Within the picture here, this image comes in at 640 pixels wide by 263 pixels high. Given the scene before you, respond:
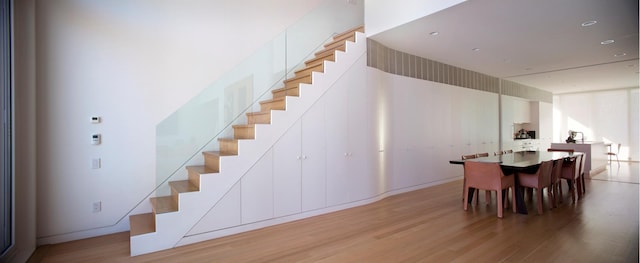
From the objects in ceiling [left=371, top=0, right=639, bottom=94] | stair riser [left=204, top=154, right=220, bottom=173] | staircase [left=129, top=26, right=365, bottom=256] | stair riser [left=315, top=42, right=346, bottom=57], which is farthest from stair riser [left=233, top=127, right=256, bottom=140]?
ceiling [left=371, top=0, right=639, bottom=94]

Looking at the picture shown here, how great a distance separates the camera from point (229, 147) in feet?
12.2

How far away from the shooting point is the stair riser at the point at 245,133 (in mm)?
3740

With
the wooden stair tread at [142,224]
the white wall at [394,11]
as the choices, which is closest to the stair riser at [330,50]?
the white wall at [394,11]

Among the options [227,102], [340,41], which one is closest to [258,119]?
[227,102]

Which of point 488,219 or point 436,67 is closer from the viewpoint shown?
point 488,219

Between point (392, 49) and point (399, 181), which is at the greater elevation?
point (392, 49)

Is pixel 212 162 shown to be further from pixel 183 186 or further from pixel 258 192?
pixel 258 192

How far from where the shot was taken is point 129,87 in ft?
12.0

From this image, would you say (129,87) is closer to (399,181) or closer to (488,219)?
(399,181)

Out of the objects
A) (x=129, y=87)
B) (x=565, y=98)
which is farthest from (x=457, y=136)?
(x=565, y=98)

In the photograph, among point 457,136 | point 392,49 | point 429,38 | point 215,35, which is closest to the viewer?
point 215,35

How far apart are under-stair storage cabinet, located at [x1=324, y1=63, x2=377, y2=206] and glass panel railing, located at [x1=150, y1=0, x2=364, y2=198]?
86 cm

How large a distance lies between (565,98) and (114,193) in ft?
48.1

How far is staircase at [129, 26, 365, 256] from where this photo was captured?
3.06 metres
